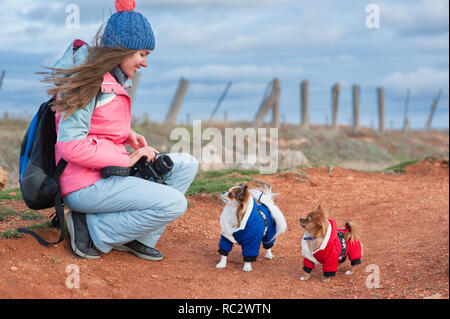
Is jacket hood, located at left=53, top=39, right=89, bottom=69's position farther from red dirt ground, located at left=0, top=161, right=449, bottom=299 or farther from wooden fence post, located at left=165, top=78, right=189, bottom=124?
wooden fence post, located at left=165, top=78, right=189, bottom=124

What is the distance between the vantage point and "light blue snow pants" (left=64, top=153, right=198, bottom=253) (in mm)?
4777

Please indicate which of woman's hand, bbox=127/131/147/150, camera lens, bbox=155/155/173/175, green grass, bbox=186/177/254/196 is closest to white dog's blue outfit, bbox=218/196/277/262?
camera lens, bbox=155/155/173/175

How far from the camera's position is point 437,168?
12.1 meters

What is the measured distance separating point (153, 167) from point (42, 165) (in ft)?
3.34

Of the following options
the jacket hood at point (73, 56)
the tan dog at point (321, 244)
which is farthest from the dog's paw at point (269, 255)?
the jacket hood at point (73, 56)

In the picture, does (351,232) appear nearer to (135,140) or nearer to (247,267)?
(247,267)

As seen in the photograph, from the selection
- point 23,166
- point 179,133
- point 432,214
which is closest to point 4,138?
point 179,133

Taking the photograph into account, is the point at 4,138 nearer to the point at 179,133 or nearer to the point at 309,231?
the point at 179,133

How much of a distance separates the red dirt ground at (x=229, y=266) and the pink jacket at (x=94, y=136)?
0.78 m

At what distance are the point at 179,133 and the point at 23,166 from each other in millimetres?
14014

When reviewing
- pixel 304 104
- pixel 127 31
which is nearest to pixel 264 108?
pixel 304 104

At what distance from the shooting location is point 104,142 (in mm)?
4746

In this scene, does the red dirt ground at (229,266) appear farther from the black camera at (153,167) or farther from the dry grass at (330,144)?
the dry grass at (330,144)

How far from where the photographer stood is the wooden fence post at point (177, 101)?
66.8 ft
